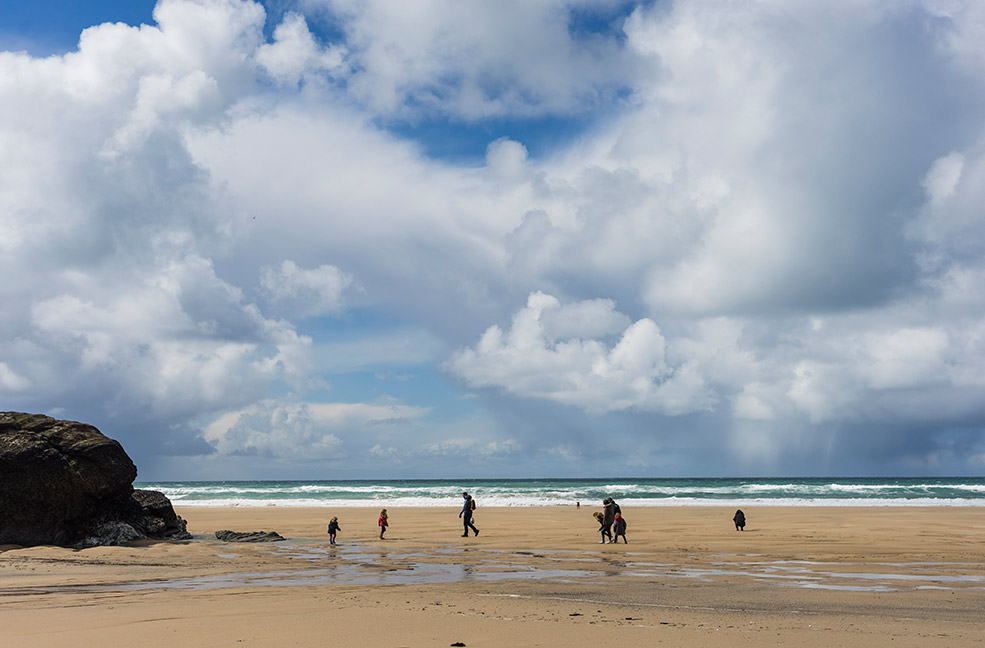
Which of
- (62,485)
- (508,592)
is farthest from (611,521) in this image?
(62,485)

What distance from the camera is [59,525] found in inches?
931

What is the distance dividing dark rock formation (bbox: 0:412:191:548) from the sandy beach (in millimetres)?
1164

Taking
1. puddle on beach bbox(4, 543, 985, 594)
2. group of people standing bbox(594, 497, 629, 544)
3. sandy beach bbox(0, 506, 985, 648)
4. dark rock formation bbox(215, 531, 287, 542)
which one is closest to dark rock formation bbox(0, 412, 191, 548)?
sandy beach bbox(0, 506, 985, 648)

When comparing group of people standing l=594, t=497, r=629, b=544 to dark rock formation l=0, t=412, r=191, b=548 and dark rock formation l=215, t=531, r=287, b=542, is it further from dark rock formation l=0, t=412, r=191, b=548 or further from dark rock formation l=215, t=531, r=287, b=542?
dark rock formation l=0, t=412, r=191, b=548

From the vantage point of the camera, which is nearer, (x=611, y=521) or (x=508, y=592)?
(x=508, y=592)

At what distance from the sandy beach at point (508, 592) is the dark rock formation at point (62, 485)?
1164 millimetres

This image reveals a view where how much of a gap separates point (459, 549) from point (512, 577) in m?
8.44

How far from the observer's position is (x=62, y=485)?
23.5 m

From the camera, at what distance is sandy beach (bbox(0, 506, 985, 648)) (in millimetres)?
9938

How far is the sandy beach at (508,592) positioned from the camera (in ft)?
32.6

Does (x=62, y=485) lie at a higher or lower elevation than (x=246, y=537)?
higher

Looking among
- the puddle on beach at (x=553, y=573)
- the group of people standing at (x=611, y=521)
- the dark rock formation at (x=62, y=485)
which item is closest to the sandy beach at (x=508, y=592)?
the puddle on beach at (x=553, y=573)

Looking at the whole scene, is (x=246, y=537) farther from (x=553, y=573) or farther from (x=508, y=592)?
(x=508, y=592)

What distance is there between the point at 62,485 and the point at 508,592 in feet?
58.4
